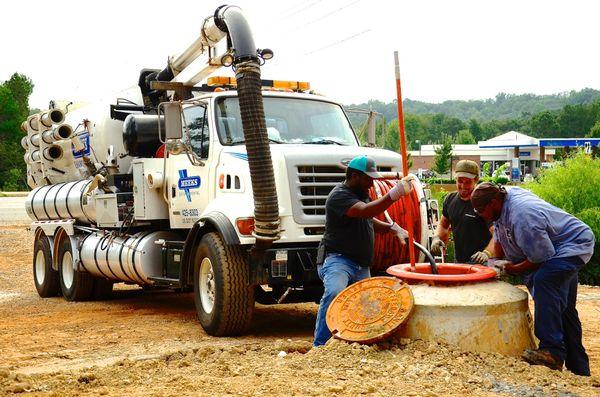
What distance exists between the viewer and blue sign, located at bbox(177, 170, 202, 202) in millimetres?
9922

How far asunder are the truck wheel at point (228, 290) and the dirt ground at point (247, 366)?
0.55 feet

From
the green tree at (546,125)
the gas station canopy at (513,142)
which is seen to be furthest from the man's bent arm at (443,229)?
the green tree at (546,125)

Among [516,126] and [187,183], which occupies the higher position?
[516,126]

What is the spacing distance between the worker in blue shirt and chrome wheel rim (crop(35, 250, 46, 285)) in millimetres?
10219

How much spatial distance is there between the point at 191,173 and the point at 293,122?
1.44 m

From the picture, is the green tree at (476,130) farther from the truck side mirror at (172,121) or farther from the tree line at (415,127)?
the truck side mirror at (172,121)

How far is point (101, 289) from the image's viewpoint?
13578 millimetres

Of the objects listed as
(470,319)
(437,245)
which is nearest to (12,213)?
(437,245)

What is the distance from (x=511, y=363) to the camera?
6.05m

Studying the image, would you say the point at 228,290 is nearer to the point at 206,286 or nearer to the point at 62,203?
the point at 206,286

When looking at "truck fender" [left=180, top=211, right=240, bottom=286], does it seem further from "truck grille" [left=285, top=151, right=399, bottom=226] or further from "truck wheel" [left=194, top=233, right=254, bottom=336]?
"truck grille" [left=285, top=151, right=399, bottom=226]

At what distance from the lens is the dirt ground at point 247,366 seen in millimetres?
5523

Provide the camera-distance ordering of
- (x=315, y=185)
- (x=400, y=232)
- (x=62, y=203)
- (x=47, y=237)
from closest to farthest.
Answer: (x=400, y=232) → (x=315, y=185) → (x=62, y=203) → (x=47, y=237)

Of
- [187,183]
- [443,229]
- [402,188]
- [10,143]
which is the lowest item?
[443,229]
